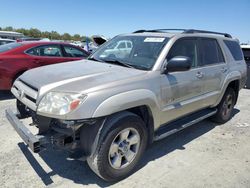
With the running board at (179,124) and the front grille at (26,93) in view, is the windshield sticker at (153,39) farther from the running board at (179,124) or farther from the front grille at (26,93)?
the front grille at (26,93)

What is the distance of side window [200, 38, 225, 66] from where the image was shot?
4325 millimetres

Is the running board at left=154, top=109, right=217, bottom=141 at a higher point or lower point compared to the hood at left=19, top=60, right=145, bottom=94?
lower

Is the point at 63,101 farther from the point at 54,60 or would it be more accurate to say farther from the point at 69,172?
the point at 54,60

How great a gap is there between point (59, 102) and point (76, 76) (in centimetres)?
51

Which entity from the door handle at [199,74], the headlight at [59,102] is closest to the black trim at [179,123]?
the door handle at [199,74]

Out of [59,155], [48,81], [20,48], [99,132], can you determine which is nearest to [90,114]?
[99,132]

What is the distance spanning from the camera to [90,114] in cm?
256

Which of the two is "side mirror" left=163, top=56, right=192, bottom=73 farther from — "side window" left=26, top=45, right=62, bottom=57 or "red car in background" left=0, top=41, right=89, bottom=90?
"side window" left=26, top=45, right=62, bottom=57

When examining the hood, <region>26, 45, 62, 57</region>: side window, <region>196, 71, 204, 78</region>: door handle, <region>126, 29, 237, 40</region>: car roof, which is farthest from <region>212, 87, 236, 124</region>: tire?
<region>26, 45, 62, 57</region>: side window

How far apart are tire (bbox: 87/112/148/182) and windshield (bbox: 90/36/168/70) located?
84 cm

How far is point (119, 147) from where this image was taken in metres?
2.99

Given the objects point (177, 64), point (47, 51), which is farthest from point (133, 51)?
point (47, 51)

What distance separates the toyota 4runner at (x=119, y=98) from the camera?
2.65m

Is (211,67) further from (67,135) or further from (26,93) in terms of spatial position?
(26,93)
